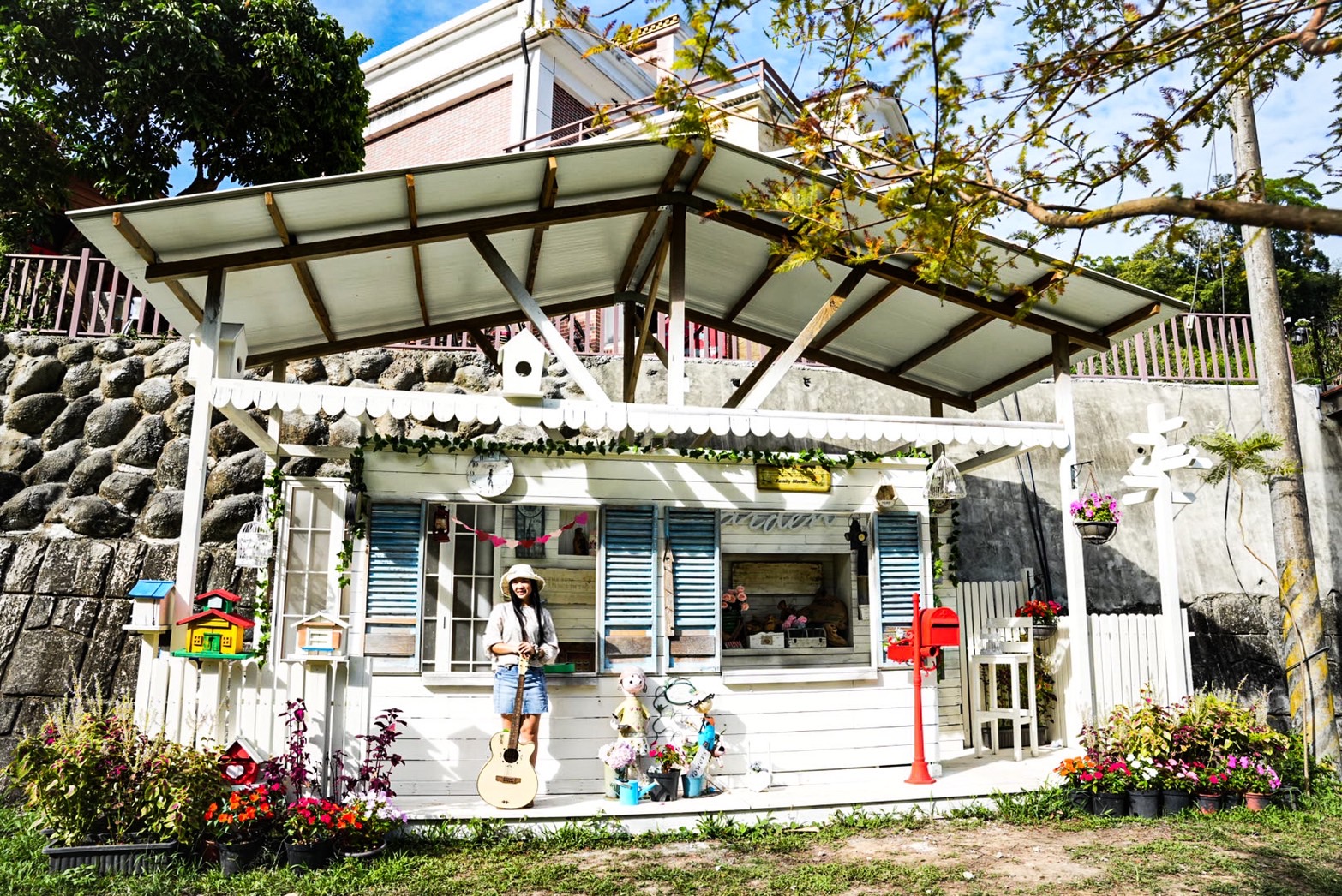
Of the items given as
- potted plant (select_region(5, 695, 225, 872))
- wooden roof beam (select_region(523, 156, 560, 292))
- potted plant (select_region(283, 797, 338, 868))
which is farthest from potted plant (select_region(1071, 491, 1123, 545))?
potted plant (select_region(5, 695, 225, 872))

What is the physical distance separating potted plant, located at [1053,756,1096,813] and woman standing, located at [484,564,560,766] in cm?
401

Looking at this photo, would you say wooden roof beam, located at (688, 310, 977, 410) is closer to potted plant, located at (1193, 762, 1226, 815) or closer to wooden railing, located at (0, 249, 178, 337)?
potted plant, located at (1193, 762, 1226, 815)

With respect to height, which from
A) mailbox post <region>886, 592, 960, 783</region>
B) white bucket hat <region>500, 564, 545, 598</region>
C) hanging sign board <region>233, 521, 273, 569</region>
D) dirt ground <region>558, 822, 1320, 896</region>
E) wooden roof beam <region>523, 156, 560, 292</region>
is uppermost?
wooden roof beam <region>523, 156, 560, 292</region>

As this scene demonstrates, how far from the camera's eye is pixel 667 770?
730 centimetres

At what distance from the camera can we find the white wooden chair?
9031 millimetres

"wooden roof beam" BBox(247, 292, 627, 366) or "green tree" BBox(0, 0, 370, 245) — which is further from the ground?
"green tree" BBox(0, 0, 370, 245)

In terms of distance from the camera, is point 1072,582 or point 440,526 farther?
point 1072,582

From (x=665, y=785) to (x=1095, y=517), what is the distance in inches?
163

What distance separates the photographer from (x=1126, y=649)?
28.2 feet

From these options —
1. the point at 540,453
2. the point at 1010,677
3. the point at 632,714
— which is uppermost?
the point at 540,453

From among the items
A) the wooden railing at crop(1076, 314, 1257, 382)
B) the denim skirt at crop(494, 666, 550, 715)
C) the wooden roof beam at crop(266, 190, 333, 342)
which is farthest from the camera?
the wooden railing at crop(1076, 314, 1257, 382)

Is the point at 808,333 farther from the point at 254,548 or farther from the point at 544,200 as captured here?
the point at 254,548

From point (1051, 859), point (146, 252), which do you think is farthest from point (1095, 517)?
point (146, 252)

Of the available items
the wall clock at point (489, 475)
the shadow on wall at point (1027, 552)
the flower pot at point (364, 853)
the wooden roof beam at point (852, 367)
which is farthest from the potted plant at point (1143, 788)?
the flower pot at point (364, 853)
